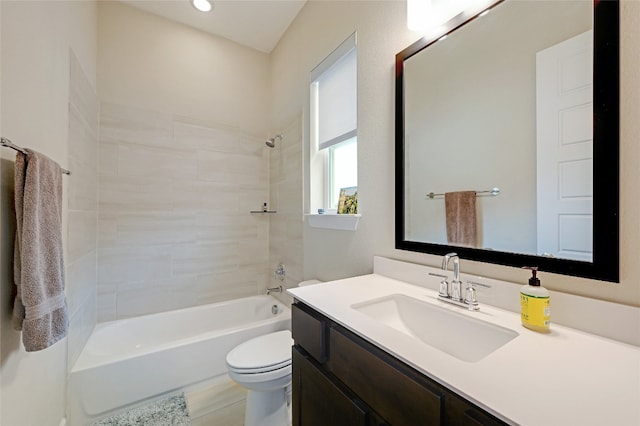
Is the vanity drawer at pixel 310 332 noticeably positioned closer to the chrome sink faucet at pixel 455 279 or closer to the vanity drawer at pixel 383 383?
the vanity drawer at pixel 383 383

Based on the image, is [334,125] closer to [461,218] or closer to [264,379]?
[461,218]

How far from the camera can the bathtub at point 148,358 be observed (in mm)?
1475

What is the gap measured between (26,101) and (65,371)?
1358 millimetres

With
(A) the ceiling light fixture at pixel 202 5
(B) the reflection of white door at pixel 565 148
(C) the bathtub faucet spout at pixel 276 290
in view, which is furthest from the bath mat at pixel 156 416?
(A) the ceiling light fixture at pixel 202 5

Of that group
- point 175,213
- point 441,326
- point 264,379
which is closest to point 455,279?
point 441,326

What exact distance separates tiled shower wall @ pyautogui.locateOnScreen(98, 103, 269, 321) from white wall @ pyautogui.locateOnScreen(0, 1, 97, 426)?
718 mm

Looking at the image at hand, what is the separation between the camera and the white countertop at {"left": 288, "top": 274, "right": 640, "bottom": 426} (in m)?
0.42

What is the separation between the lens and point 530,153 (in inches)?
33.5

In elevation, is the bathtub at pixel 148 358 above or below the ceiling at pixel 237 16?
below

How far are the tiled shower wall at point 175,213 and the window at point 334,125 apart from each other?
0.91 metres

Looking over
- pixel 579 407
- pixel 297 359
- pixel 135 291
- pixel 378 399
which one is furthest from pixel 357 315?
pixel 135 291

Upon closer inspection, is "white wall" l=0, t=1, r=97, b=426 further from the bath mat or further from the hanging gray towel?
the bath mat

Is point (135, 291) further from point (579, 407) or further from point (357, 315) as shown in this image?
point (579, 407)

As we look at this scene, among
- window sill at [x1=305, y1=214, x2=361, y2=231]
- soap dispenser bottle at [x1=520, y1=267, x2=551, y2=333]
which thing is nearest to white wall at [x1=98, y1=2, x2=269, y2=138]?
window sill at [x1=305, y1=214, x2=361, y2=231]
